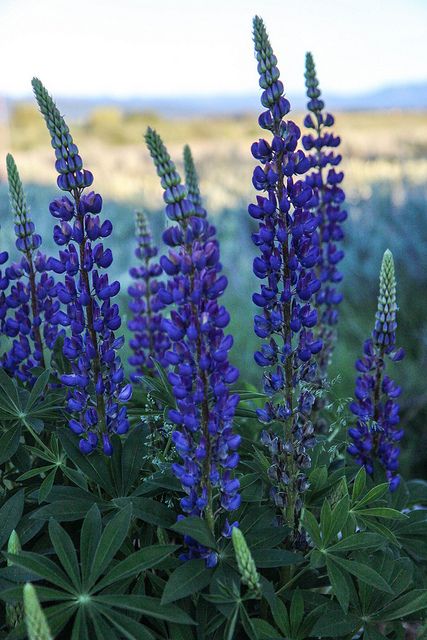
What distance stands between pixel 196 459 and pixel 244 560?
9.1 inches

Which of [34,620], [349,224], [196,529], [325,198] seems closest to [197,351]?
[196,529]

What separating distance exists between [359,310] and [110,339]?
4.64 meters

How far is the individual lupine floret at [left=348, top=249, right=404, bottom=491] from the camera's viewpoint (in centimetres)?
184

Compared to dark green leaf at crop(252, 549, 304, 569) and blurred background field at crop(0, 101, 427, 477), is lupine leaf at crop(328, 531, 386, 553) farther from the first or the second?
blurred background field at crop(0, 101, 427, 477)

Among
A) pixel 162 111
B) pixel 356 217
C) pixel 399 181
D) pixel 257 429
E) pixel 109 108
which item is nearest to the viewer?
pixel 257 429

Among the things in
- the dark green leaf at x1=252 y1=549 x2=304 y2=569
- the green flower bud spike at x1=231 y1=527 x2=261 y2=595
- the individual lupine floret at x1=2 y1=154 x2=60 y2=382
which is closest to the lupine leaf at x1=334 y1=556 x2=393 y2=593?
the dark green leaf at x1=252 y1=549 x2=304 y2=569

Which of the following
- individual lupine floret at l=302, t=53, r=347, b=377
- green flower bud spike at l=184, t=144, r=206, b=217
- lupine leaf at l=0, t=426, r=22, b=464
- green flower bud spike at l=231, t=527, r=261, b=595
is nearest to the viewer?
green flower bud spike at l=231, t=527, r=261, b=595

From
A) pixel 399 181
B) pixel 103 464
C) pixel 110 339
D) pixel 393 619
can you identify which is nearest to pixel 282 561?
pixel 393 619

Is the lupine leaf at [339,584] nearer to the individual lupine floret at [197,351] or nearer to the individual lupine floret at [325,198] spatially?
the individual lupine floret at [197,351]

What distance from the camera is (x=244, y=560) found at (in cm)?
123

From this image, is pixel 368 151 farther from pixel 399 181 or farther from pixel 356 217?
pixel 356 217

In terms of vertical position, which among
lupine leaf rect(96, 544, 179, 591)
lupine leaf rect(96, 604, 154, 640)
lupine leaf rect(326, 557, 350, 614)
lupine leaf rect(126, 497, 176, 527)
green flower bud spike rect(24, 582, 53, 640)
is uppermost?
green flower bud spike rect(24, 582, 53, 640)

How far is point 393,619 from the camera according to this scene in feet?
4.85

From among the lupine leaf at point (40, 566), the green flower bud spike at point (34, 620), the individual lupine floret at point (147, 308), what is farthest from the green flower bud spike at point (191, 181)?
the green flower bud spike at point (34, 620)
